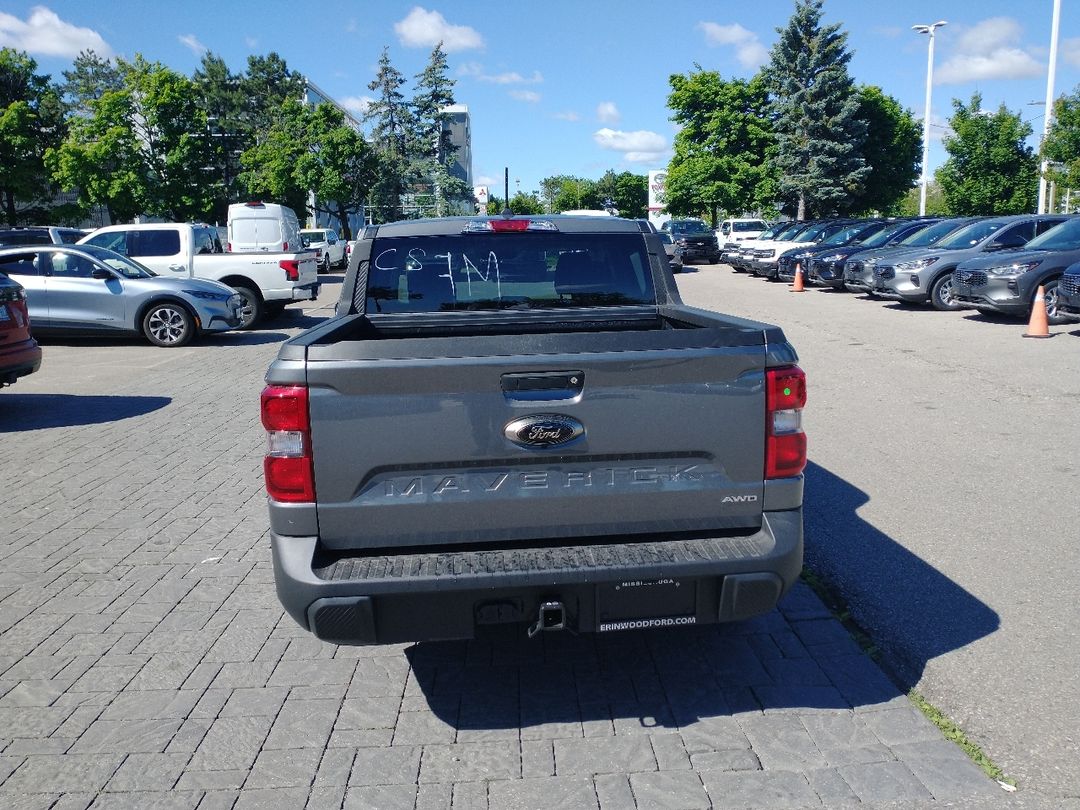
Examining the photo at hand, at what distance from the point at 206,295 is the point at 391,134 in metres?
49.4

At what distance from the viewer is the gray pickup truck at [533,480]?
10.5 feet

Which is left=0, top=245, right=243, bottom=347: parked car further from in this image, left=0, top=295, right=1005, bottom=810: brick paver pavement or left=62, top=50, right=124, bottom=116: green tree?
left=62, top=50, right=124, bottom=116: green tree

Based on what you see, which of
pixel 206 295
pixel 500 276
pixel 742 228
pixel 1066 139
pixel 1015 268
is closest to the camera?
pixel 500 276

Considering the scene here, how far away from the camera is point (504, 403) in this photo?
323cm

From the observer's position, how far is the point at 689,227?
39469mm

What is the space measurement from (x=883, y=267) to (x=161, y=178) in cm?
3481

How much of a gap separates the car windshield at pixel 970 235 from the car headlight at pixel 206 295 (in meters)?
13.8

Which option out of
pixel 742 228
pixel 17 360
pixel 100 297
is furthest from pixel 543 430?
pixel 742 228

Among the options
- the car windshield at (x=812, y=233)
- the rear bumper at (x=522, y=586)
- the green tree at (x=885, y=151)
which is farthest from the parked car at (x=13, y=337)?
the green tree at (x=885, y=151)

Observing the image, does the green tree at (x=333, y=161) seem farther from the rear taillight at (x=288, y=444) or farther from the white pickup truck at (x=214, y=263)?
the rear taillight at (x=288, y=444)

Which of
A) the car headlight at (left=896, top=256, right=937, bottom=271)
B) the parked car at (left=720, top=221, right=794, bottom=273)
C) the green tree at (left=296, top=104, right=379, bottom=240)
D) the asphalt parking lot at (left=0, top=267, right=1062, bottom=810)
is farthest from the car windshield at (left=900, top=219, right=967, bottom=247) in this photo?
the green tree at (left=296, top=104, right=379, bottom=240)

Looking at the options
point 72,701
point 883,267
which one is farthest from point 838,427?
point 883,267

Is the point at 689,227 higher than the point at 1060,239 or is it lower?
higher

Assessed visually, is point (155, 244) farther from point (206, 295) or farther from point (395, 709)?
point (395, 709)
